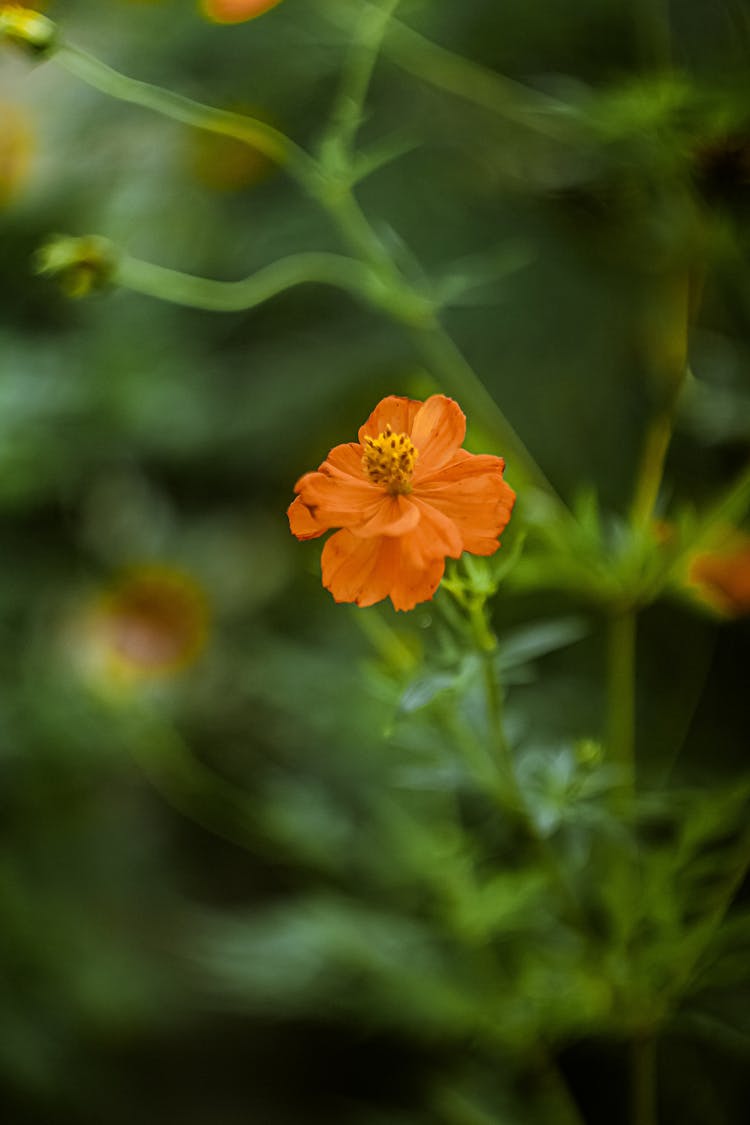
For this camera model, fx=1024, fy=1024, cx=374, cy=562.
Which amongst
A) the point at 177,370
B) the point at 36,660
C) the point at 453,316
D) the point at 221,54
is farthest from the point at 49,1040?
the point at 221,54

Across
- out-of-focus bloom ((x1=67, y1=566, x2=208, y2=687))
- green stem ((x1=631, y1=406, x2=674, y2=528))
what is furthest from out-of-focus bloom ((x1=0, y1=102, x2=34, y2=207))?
green stem ((x1=631, y1=406, x2=674, y2=528))

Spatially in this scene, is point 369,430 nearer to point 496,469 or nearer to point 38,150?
point 496,469

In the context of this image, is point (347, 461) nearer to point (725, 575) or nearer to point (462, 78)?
point (725, 575)

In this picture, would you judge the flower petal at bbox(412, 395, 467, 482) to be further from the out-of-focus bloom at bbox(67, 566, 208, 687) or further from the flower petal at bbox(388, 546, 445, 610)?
the out-of-focus bloom at bbox(67, 566, 208, 687)

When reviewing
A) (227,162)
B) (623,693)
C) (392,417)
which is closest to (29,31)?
(392,417)

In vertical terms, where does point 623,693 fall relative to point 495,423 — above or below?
below
